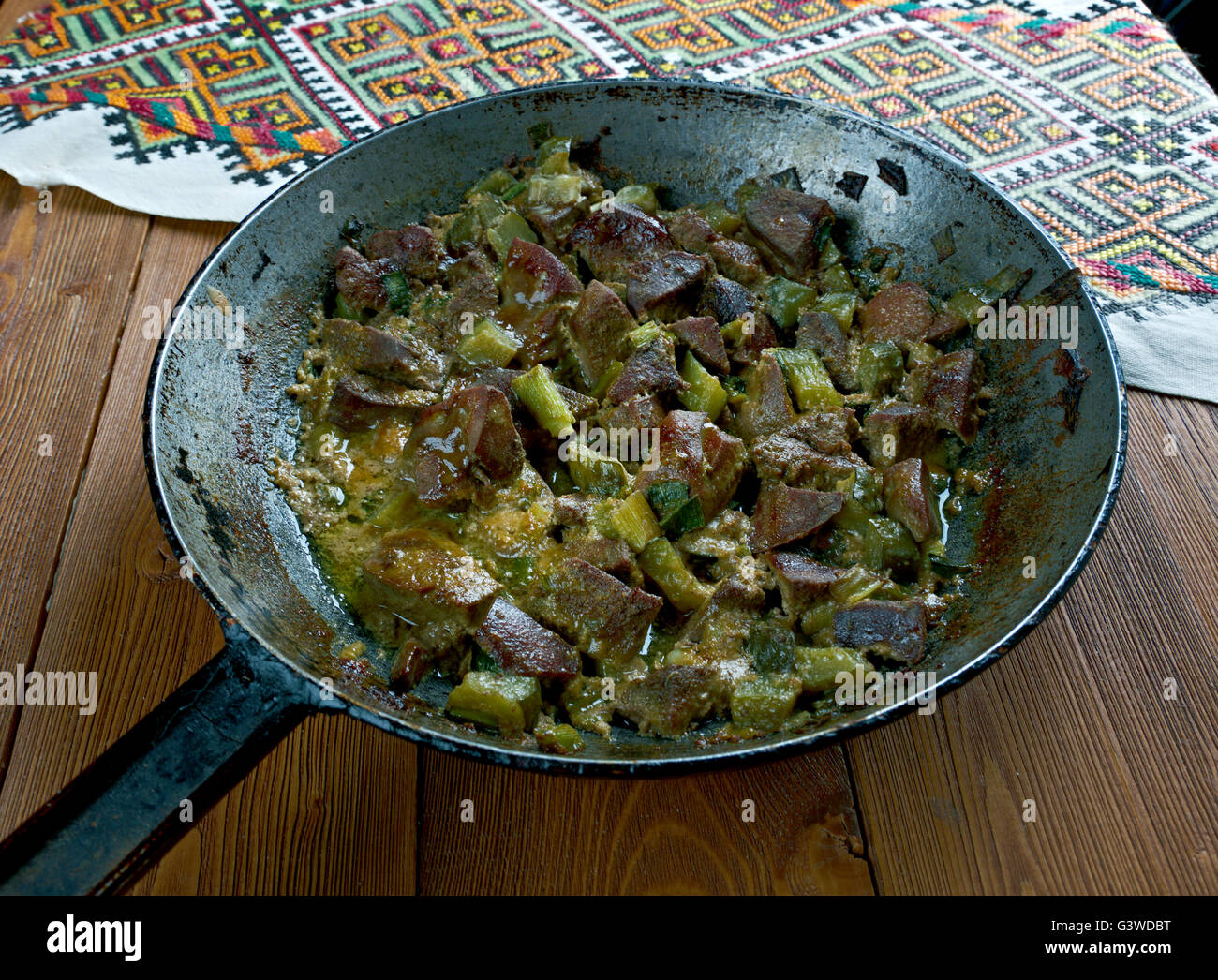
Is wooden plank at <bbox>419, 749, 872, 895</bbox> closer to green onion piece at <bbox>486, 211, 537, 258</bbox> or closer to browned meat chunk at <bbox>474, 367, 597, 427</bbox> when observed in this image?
browned meat chunk at <bbox>474, 367, 597, 427</bbox>

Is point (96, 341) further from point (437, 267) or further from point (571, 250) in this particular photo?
point (571, 250)

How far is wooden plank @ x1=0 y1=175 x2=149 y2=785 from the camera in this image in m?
2.20

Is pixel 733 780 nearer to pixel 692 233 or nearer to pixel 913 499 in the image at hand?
pixel 913 499

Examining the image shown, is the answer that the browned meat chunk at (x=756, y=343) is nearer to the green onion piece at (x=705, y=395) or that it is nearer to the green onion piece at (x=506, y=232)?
the green onion piece at (x=705, y=395)

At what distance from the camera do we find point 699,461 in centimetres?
202

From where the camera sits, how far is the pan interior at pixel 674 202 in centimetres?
171

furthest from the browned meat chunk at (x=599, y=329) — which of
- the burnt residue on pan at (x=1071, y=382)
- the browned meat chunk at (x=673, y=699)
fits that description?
the burnt residue on pan at (x=1071, y=382)

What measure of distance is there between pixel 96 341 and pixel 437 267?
1047 millimetres

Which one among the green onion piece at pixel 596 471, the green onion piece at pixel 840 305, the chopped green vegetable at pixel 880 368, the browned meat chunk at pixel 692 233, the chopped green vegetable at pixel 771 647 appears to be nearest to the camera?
the chopped green vegetable at pixel 771 647

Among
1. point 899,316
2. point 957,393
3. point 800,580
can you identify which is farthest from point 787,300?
point 800,580

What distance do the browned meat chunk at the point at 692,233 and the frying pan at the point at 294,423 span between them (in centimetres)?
21

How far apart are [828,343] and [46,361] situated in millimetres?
2157

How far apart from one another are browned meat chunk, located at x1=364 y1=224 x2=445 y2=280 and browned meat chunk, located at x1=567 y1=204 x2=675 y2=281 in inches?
14.9
